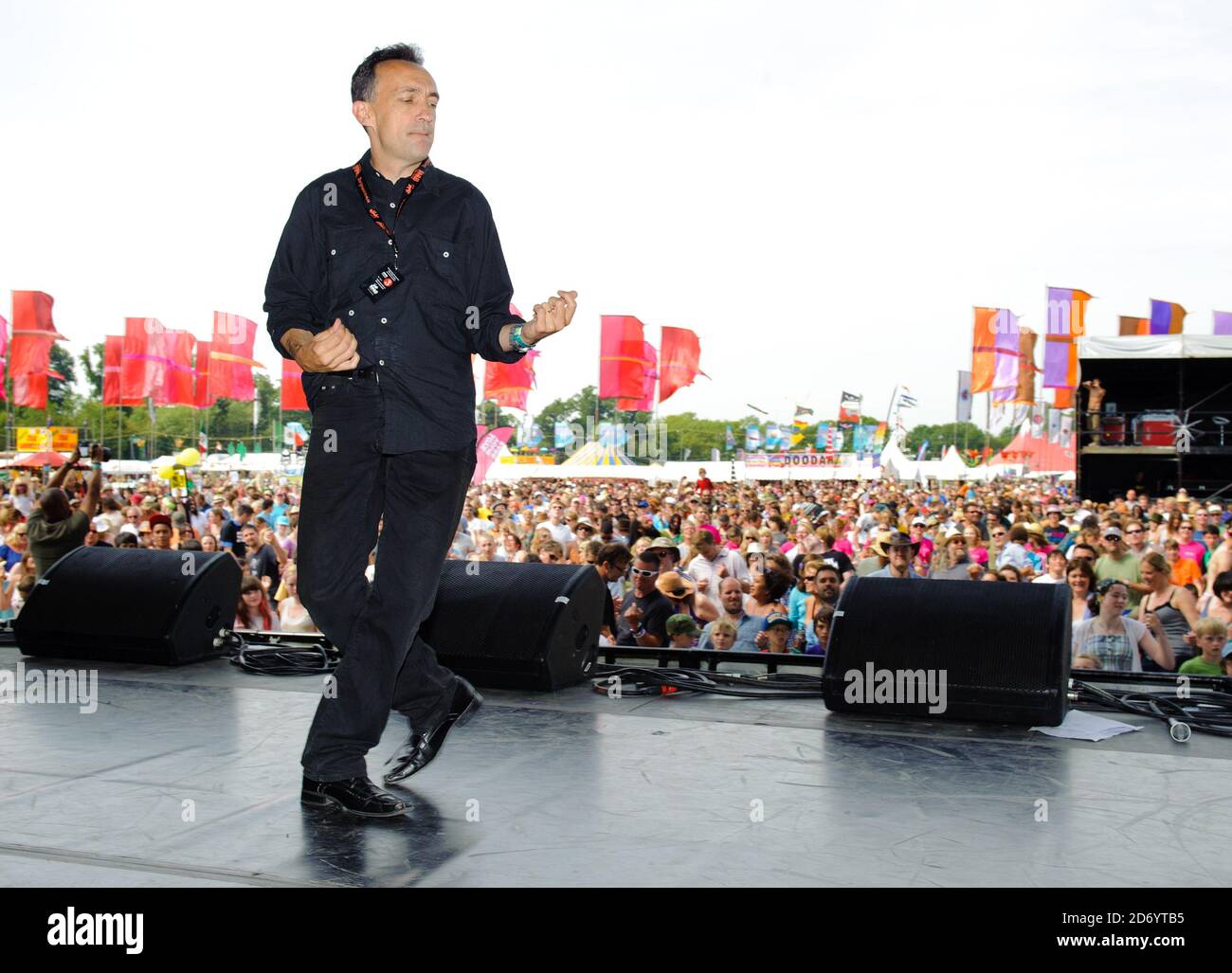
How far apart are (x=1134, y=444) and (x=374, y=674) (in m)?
20.3

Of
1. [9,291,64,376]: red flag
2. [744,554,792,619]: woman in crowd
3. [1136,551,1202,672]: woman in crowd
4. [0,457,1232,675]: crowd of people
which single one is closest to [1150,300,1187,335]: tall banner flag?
[0,457,1232,675]: crowd of people

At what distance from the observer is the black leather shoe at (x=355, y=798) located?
104 inches

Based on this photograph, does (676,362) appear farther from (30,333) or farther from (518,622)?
(518,622)

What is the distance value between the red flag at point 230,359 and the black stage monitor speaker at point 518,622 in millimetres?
31762

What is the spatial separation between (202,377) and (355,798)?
36.3 meters

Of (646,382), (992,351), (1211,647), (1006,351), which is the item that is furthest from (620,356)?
(1211,647)

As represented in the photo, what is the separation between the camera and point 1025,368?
104ft

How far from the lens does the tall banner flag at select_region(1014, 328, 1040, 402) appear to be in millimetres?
31312

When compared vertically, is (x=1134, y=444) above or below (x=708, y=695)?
above

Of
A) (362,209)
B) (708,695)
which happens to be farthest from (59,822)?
(708,695)

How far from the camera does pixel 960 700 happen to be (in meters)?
3.78

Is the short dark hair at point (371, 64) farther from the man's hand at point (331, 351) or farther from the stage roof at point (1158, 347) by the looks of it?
the stage roof at point (1158, 347)

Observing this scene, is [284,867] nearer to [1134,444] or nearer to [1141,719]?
[1141,719]
